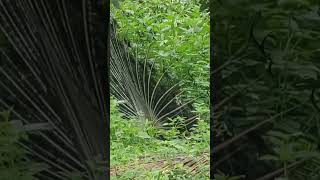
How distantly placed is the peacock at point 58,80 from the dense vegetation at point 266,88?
27 centimetres

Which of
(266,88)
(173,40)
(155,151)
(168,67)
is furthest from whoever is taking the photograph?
(168,67)

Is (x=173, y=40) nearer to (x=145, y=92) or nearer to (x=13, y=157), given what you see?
(x=145, y=92)

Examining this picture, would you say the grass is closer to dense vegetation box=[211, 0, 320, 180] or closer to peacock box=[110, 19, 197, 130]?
peacock box=[110, 19, 197, 130]

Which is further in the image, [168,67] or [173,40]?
[168,67]

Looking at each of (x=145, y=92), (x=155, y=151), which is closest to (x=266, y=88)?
(x=155, y=151)

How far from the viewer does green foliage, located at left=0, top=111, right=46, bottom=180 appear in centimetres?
110

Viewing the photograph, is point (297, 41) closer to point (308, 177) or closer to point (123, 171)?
point (308, 177)

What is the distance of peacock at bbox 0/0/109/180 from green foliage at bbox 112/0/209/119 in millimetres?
3412

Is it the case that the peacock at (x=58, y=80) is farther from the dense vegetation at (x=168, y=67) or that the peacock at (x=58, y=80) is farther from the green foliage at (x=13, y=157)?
the dense vegetation at (x=168, y=67)

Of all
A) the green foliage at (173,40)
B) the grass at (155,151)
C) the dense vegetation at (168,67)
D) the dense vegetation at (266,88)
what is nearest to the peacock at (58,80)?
the dense vegetation at (266,88)

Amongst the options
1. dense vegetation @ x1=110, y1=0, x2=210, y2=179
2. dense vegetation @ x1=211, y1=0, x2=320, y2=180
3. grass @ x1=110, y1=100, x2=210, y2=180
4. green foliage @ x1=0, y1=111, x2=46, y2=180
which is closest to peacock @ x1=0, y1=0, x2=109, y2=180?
green foliage @ x1=0, y1=111, x2=46, y2=180

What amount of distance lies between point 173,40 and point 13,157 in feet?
12.1

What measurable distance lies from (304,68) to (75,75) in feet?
1.65

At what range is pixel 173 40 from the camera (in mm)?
4750
